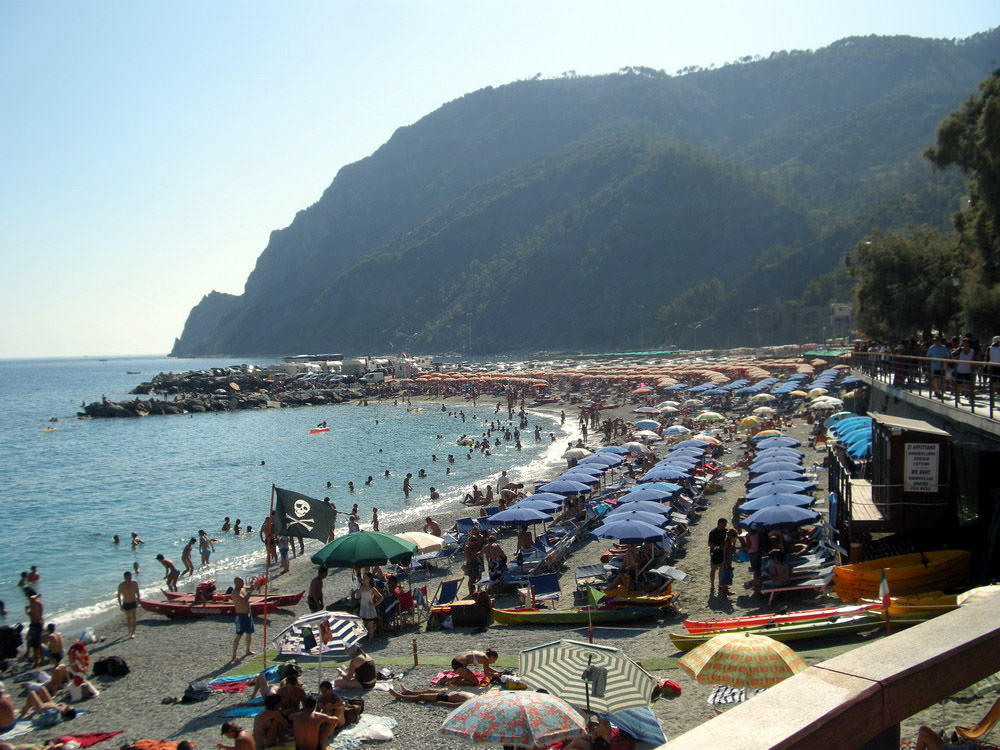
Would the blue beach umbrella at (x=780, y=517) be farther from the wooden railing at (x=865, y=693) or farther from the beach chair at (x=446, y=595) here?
the wooden railing at (x=865, y=693)

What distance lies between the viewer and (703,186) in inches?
5566

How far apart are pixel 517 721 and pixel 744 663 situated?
80.7 inches

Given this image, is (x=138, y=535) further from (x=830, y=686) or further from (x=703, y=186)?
(x=703, y=186)

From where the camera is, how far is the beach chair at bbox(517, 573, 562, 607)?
505 inches

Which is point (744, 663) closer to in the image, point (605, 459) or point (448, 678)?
point (448, 678)

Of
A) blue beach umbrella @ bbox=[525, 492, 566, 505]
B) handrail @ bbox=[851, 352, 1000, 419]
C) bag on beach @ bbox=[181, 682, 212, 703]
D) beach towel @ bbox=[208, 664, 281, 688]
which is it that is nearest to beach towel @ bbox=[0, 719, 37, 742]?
bag on beach @ bbox=[181, 682, 212, 703]

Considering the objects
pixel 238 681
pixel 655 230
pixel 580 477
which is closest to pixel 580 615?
pixel 238 681

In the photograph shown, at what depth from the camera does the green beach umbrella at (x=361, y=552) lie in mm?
12250

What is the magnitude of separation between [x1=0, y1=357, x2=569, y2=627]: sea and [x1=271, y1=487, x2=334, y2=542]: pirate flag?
8725mm

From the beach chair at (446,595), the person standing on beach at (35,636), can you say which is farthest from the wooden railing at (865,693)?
the person standing on beach at (35,636)

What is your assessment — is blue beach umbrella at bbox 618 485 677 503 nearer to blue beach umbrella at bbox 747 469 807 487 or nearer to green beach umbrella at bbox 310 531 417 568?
blue beach umbrella at bbox 747 469 807 487

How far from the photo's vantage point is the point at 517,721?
5.91 meters

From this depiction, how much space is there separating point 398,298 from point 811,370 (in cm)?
13363

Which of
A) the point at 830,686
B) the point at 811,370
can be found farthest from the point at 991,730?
the point at 811,370
